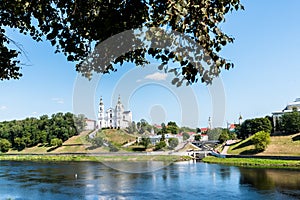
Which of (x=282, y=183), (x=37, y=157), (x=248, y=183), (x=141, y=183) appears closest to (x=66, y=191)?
(x=141, y=183)

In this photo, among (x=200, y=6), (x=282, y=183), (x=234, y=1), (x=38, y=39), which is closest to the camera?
(x=200, y=6)

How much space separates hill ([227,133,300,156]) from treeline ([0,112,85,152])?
124 ft

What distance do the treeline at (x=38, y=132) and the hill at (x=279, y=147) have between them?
37787 mm

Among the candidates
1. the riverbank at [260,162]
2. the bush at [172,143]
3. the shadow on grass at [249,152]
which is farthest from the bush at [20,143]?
the shadow on grass at [249,152]

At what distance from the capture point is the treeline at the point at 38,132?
74.6 metres

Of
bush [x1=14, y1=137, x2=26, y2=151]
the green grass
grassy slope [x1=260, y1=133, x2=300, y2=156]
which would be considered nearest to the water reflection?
grassy slope [x1=260, y1=133, x2=300, y2=156]

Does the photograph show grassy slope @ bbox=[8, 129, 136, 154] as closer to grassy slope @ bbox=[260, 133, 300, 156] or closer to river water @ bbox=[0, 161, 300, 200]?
grassy slope @ bbox=[260, 133, 300, 156]

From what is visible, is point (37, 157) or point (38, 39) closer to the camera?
point (38, 39)

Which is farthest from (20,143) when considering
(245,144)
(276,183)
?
(276,183)

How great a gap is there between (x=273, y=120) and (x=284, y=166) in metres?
25.2

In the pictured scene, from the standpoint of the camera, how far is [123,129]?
7375cm

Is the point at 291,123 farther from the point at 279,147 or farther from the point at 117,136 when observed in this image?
the point at 117,136

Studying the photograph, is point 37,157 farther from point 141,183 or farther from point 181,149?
point 141,183

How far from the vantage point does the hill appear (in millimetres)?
45500
